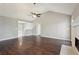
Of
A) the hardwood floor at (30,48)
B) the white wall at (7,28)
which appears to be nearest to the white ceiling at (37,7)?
the white wall at (7,28)

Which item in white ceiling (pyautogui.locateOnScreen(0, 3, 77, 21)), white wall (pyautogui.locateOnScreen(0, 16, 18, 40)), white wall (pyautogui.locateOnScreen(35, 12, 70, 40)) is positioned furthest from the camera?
white wall (pyautogui.locateOnScreen(35, 12, 70, 40))

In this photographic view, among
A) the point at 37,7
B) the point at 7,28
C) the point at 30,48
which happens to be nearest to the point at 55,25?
the point at 37,7

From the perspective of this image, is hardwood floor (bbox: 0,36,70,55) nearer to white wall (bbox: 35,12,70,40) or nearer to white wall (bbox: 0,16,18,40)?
white wall (bbox: 0,16,18,40)

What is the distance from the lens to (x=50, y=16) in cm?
860

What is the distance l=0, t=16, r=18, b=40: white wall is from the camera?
6.77 metres

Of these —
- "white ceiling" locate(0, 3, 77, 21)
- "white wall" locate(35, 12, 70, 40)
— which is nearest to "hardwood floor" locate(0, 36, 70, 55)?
"white ceiling" locate(0, 3, 77, 21)

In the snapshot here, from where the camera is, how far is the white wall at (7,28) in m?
6.77

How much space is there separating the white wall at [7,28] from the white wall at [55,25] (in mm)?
2548

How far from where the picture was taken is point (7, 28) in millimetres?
7305

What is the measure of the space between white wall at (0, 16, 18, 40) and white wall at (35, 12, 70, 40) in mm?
2548

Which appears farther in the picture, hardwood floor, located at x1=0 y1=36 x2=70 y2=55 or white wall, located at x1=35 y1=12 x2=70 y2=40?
white wall, located at x1=35 y1=12 x2=70 y2=40

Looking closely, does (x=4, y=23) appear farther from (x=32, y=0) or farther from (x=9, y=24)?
(x=32, y=0)

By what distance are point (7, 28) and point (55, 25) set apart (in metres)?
3.70
